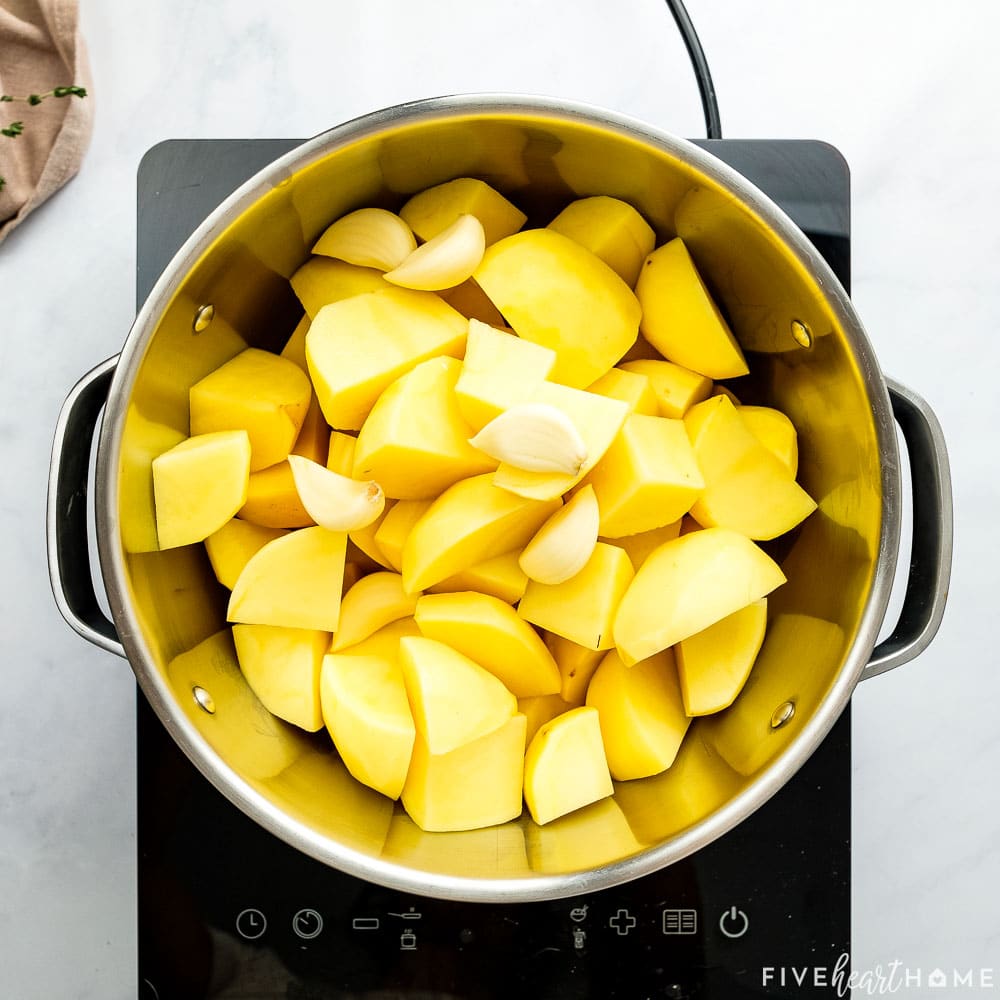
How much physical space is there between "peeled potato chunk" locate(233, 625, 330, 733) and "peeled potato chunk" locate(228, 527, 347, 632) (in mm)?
17

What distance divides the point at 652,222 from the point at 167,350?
0.40 metres

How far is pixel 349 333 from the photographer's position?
739 mm

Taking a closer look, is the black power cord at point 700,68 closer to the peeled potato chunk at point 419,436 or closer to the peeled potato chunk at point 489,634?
the peeled potato chunk at point 419,436

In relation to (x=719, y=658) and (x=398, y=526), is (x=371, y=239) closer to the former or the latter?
(x=398, y=526)

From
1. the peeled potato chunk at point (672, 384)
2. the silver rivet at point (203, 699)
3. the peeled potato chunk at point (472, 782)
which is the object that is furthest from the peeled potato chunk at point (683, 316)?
the silver rivet at point (203, 699)

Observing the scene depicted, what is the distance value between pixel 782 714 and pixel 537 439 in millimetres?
286

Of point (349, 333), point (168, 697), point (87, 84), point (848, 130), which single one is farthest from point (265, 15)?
point (168, 697)

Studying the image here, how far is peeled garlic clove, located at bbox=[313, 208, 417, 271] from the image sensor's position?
0.77 m

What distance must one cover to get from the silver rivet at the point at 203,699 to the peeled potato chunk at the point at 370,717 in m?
0.08

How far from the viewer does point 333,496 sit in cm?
73

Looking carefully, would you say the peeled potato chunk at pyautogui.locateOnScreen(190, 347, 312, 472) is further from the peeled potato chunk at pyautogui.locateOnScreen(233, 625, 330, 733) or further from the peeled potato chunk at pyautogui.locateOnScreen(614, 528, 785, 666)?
the peeled potato chunk at pyautogui.locateOnScreen(614, 528, 785, 666)

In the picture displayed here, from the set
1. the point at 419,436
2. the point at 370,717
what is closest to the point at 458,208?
the point at 419,436

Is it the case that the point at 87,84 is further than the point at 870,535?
Yes

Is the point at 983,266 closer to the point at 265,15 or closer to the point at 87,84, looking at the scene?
the point at 265,15
